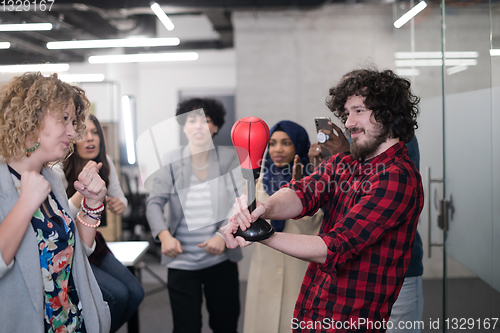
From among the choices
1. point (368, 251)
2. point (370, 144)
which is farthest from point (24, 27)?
point (368, 251)

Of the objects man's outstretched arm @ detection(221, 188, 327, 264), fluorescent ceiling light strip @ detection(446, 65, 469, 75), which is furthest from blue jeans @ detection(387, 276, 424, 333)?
fluorescent ceiling light strip @ detection(446, 65, 469, 75)

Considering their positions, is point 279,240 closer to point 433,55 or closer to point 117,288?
point 117,288

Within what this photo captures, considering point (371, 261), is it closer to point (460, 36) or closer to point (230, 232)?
point (230, 232)

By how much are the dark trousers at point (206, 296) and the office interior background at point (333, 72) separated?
2.21 ft

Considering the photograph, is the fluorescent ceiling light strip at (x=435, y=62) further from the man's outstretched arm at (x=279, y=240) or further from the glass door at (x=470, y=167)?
the man's outstretched arm at (x=279, y=240)

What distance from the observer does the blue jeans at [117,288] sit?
69.0 inches

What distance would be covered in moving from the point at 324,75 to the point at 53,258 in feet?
10.1

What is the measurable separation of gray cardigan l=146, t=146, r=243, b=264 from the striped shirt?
1.1 inches

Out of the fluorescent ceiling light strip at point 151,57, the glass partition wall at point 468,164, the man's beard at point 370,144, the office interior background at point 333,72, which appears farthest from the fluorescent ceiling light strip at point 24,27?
the fluorescent ceiling light strip at point 151,57

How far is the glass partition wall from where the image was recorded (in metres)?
1.68

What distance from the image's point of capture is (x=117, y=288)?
1.78 m

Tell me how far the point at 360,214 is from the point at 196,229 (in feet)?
3.68

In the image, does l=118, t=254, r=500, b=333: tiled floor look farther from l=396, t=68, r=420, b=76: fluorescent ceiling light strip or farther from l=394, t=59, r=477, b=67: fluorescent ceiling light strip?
l=396, t=68, r=420, b=76: fluorescent ceiling light strip

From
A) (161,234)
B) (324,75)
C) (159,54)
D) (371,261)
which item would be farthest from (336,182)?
(159,54)
